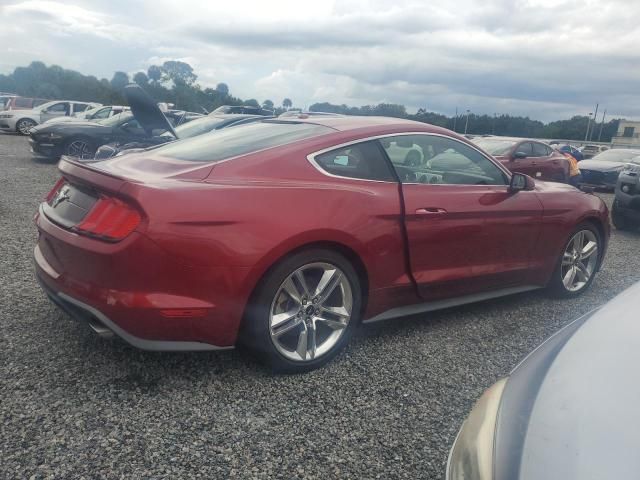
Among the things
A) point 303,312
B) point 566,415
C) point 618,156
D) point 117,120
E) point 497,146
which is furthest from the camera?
point 618,156

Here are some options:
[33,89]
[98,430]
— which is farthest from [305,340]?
[33,89]

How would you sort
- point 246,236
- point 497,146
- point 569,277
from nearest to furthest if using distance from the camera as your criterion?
point 246,236, point 569,277, point 497,146

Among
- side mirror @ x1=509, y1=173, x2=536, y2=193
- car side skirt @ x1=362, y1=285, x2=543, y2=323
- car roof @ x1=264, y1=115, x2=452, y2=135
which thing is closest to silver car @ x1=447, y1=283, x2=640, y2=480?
Result: car side skirt @ x1=362, y1=285, x2=543, y2=323

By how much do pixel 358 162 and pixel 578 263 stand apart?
253 cm

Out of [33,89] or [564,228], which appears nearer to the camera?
[564,228]

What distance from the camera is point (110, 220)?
8.46ft

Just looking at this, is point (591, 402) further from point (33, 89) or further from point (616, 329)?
point (33, 89)

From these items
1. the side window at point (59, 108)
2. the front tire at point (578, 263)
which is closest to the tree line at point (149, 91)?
the side window at point (59, 108)

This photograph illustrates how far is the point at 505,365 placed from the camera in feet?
10.9

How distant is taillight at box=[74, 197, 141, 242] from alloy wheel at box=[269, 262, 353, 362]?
80cm

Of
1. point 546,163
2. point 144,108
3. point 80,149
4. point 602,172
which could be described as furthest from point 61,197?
point 602,172

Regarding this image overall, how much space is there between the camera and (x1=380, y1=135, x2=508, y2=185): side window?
137 inches

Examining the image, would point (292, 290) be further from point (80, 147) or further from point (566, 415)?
point (80, 147)

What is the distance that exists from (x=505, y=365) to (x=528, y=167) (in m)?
9.22
